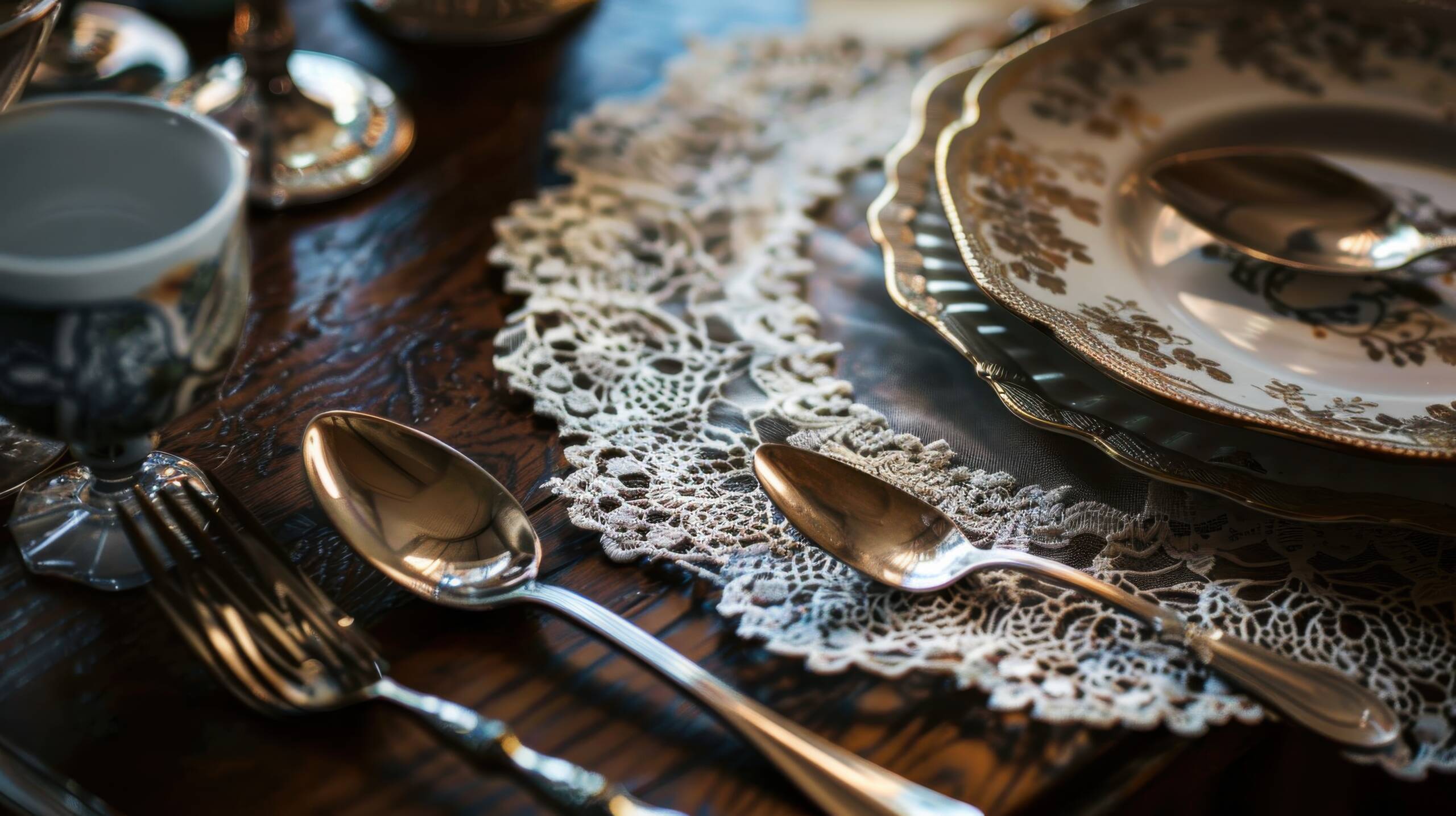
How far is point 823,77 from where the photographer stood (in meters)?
0.67

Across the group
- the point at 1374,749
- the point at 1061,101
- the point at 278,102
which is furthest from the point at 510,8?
the point at 1374,749

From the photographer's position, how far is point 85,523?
0.38 metres

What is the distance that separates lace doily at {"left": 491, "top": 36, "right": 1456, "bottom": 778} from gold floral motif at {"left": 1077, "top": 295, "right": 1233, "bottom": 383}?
0.05 meters

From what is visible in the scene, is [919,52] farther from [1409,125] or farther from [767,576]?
[767,576]

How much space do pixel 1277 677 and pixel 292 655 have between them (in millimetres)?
302

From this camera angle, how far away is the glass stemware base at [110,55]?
0.59 metres

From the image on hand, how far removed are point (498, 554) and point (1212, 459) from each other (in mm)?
259

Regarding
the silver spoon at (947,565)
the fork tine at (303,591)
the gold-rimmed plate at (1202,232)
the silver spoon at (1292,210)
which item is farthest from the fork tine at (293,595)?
the silver spoon at (1292,210)

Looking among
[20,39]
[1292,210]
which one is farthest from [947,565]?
[20,39]

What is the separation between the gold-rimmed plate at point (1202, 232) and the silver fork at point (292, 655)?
0.77 feet

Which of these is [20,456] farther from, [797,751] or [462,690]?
[797,751]

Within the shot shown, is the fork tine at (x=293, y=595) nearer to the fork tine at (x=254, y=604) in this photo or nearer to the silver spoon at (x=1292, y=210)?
the fork tine at (x=254, y=604)

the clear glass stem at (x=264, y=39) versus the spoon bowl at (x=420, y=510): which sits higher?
the clear glass stem at (x=264, y=39)

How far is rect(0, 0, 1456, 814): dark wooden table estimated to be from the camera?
0.33 meters
